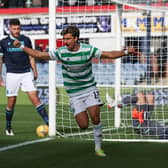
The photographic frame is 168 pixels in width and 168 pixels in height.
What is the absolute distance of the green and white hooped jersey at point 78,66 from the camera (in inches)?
350

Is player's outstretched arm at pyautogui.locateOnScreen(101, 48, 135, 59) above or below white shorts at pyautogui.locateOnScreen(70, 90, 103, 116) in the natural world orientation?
above

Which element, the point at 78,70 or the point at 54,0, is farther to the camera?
the point at 54,0

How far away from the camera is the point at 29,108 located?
61.7 feet

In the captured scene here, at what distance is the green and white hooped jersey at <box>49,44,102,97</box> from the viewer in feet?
29.2

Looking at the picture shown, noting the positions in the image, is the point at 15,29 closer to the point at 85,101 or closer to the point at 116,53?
the point at 85,101

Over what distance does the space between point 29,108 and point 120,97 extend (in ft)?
21.3

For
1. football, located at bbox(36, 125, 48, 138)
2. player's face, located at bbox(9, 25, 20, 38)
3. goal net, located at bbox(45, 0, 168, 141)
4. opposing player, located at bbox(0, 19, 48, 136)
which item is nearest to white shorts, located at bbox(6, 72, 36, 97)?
opposing player, located at bbox(0, 19, 48, 136)

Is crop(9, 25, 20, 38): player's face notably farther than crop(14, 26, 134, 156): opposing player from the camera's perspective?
Yes

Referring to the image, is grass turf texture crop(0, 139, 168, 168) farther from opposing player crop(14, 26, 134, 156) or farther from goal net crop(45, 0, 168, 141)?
goal net crop(45, 0, 168, 141)

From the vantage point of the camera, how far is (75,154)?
28.6 feet

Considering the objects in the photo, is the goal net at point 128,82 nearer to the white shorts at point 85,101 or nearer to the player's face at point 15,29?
the player's face at point 15,29

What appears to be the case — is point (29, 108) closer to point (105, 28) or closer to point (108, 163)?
point (105, 28)

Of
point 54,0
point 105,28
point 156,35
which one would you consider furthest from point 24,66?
point 105,28

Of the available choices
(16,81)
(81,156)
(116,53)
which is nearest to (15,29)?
(16,81)
